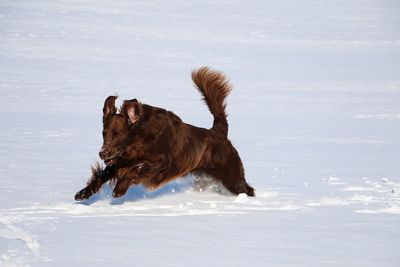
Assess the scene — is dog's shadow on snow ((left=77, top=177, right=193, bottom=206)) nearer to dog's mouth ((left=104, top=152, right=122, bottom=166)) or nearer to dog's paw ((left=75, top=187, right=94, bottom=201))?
dog's paw ((left=75, top=187, right=94, bottom=201))

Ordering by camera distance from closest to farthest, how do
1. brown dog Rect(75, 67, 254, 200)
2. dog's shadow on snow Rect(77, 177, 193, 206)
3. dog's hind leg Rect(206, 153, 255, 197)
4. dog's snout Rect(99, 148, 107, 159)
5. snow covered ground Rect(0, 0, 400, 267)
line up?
snow covered ground Rect(0, 0, 400, 267) < dog's snout Rect(99, 148, 107, 159) < brown dog Rect(75, 67, 254, 200) < dog's shadow on snow Rect(77, 177, 193, 206) < dog's hind leg Rect(206, 153, 255, 197)

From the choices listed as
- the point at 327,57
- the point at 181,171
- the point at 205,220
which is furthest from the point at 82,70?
the point at 205,220

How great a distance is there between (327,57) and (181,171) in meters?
15.4

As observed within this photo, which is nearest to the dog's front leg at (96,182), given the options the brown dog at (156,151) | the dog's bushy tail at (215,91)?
the brown dog at (156,151)

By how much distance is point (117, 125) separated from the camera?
6180 millimetres

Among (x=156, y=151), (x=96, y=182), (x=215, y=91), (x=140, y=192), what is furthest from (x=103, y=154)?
(x=215, y=91)

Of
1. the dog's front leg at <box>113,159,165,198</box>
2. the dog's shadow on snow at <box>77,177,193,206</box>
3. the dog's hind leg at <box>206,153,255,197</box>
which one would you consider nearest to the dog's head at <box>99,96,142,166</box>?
the dog's front leg at <box>113,159,165,198</box>

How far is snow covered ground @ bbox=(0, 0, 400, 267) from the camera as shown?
4.83m

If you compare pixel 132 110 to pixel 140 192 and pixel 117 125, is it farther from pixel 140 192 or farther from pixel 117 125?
pixel 140 192

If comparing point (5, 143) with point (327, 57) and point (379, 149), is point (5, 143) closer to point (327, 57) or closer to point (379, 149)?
point (379, 149)

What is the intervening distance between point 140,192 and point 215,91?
1143mm

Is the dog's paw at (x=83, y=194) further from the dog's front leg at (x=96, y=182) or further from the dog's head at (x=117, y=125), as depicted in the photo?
the dog's head at (x=117, y=125)

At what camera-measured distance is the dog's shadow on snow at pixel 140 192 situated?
6402mm

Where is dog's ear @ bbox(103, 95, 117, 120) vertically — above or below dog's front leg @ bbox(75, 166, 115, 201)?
above
